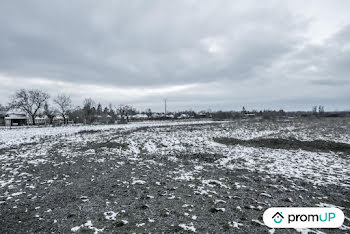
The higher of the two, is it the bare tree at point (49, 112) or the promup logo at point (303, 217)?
the bare tree at point (49, 112)

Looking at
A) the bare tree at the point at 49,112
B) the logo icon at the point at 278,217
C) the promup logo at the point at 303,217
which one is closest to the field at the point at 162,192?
the promup logo at the point at 303,217

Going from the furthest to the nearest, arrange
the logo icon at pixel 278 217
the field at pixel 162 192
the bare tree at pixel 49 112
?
1. the bare tree at pixel 49 112
2. the logo icon at pixel 278 217
3. the field at pixel 162 192

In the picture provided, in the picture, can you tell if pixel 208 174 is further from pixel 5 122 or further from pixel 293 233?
pixel 5 122

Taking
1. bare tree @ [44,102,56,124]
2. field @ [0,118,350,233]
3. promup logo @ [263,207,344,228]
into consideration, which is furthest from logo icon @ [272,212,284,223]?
bare tree @ [44,102,56,124]

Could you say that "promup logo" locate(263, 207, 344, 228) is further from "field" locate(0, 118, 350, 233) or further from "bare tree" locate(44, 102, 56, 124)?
"bare tree" locate(44, 102, 56, 124)

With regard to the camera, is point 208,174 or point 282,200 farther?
point 208,174

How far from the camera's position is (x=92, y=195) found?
5980 millimetres

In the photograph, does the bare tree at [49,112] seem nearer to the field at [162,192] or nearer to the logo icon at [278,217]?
the field at [162,192]

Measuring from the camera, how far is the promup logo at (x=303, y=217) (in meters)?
4.36

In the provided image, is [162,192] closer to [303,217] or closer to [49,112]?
[303,217]

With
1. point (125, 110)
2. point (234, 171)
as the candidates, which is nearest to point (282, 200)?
point (234, 171)

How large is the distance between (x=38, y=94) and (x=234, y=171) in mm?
70625

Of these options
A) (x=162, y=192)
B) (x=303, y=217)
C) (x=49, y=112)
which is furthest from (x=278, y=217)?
(x=49, y=112)

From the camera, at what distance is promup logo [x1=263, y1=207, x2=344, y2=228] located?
4355 millimetres
